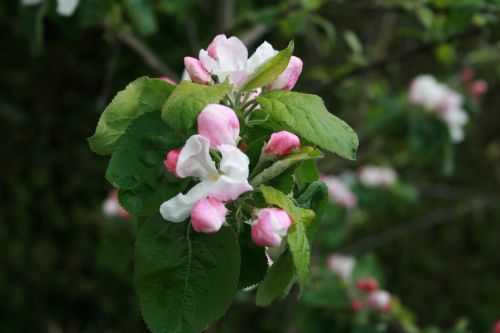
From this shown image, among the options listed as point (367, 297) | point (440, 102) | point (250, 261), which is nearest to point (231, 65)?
point (250, 261)

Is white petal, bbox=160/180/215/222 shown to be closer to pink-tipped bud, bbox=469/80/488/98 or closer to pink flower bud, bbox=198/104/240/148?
pink flower bud, bbox=198/104/240/148

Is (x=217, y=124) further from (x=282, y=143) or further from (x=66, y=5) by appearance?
(x=66, y=5)

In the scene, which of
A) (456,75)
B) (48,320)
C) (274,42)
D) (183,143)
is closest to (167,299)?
(183,143)

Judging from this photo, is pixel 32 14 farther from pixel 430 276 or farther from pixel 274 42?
pixel 430 276

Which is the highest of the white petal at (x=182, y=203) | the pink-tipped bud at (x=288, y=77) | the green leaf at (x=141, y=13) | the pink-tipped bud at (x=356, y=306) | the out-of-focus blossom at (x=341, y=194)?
the pink-tipped bud at (x=288, y=77)

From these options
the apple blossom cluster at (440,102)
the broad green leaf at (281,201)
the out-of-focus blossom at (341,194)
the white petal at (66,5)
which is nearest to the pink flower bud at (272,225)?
the broad green leaf at (281,201)

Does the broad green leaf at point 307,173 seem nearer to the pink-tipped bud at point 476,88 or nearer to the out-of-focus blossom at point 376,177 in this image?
the pink-tipped bud at point 476,88

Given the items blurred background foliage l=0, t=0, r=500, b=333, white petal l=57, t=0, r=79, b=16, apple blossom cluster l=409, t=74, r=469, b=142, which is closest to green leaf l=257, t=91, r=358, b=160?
white petal l=57, t=0, r=79, b=16
